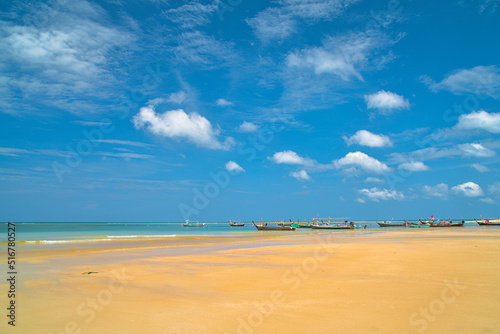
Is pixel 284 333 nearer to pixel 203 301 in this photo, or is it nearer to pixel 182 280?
pixel 203 301

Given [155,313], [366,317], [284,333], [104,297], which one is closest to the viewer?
[284,333]

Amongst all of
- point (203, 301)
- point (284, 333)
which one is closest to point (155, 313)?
point (203, 301)

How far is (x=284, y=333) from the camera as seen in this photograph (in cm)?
693

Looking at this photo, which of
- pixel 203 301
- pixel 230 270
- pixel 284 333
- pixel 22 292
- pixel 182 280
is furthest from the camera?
pixel 230 270

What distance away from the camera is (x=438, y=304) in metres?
8.70

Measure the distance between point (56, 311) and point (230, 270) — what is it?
8314mm

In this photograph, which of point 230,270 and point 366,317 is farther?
Result: point 230,270

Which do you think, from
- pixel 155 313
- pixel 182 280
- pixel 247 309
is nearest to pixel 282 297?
pixel 247 309

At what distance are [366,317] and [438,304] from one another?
8.17 feet

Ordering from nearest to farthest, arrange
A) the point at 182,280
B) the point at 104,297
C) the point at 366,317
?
the point at 366,317
the point at 104,297
the point at 182,280

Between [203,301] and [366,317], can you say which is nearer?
[366,317]

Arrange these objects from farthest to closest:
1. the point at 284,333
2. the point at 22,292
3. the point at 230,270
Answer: the point at 230,270 < the point at 22,292 < the point at 284,333

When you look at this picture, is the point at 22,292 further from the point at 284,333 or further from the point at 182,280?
the point at 284,333

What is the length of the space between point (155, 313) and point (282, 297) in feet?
12.4
